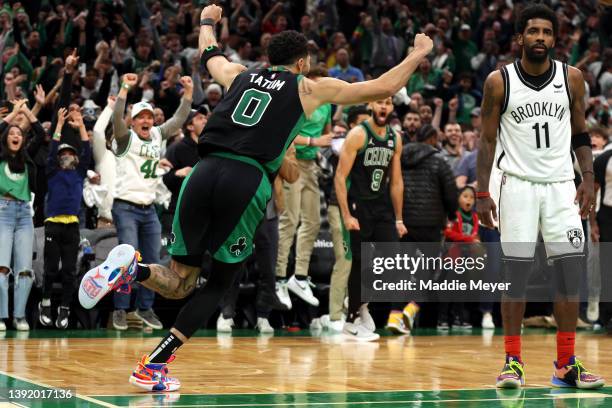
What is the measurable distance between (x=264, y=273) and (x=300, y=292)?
782 millimetres

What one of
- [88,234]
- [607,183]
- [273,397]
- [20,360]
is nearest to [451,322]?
[607,183]

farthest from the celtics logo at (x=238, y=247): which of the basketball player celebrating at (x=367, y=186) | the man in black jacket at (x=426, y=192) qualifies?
the man in black jacket at (x=426, y=192)

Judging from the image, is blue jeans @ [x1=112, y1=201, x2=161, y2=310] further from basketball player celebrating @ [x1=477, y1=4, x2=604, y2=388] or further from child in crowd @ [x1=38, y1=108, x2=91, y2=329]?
basketball player celebrating @ [x1=477, y1=4, x2=604, y2=388]

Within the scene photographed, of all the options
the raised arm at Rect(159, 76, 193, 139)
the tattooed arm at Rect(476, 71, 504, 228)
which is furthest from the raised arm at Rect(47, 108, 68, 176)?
the tattooed arm at Rect(476, 71, 504, 228)

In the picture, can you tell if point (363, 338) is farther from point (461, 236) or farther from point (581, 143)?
point (581, 143)

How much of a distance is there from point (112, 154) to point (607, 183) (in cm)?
600

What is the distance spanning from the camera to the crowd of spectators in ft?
40.1

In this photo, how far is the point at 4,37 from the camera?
1745 centimetres

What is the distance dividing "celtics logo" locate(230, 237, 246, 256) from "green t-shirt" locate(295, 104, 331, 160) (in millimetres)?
5902

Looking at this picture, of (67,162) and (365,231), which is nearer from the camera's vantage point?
(365,231)

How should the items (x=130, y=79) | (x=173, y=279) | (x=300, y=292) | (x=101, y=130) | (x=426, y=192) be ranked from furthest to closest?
(x=426, y=192), (x=300, y=292), (x=101, y=130), (x=130, y=79), (x=173, y=279)

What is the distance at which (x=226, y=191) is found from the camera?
22.4 feet

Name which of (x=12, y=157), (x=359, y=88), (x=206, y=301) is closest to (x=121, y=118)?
(x=12, y=157)

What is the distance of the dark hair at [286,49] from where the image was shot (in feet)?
23.9
